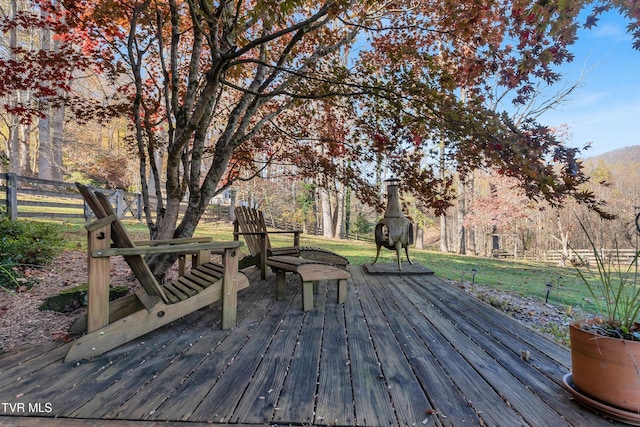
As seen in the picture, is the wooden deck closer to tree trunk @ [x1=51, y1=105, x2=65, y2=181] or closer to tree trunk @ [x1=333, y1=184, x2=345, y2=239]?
tree trunk @ [x1=333, y1=184, x2=345, y2=239]

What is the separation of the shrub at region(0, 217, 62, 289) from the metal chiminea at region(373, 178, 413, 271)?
4.63 m

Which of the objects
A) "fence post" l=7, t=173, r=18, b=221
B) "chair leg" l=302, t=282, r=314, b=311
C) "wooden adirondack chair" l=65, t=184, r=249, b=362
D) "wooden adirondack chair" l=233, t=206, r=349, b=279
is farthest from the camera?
"fence post" l=7, t=173, r=18, b=221

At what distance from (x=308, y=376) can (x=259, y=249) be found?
2.76 meters

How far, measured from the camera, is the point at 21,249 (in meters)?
4.36

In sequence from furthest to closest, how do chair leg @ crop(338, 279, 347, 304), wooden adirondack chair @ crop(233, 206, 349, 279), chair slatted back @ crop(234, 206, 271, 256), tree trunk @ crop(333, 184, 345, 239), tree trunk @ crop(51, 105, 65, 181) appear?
tree trunk @ crop(333, 184, 345, 239)
tree trunk @ crop(51, 105, 65, 181)
chair slatted back @ crop(234, 206, 271, 256)
wooden adirondack chair @ crop(233, 206, 349, 279)
chair leg @ crop(338, 279, 347, 304)

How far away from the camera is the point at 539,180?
2.36 meters

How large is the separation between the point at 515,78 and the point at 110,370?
4001 millimetres

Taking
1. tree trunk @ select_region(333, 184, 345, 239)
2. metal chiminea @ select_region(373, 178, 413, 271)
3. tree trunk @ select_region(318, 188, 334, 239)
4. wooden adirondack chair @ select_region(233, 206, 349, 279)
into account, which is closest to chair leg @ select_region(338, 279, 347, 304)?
wooden adirondack chair @ select_region(233, 206, 349, 279)

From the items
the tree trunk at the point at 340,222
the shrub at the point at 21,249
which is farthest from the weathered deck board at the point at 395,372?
the tree trunk at the point at 340,222

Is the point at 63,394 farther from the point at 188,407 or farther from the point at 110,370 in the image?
the point at 188,407

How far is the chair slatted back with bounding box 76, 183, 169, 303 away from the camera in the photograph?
217 centimetres

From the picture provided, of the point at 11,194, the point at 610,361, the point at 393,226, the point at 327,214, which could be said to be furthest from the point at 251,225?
the point at 327,214

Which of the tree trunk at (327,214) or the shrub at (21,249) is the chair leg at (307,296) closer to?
the shrub at (21,249)

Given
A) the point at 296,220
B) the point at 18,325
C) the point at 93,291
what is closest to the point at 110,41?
the point at 18,325
